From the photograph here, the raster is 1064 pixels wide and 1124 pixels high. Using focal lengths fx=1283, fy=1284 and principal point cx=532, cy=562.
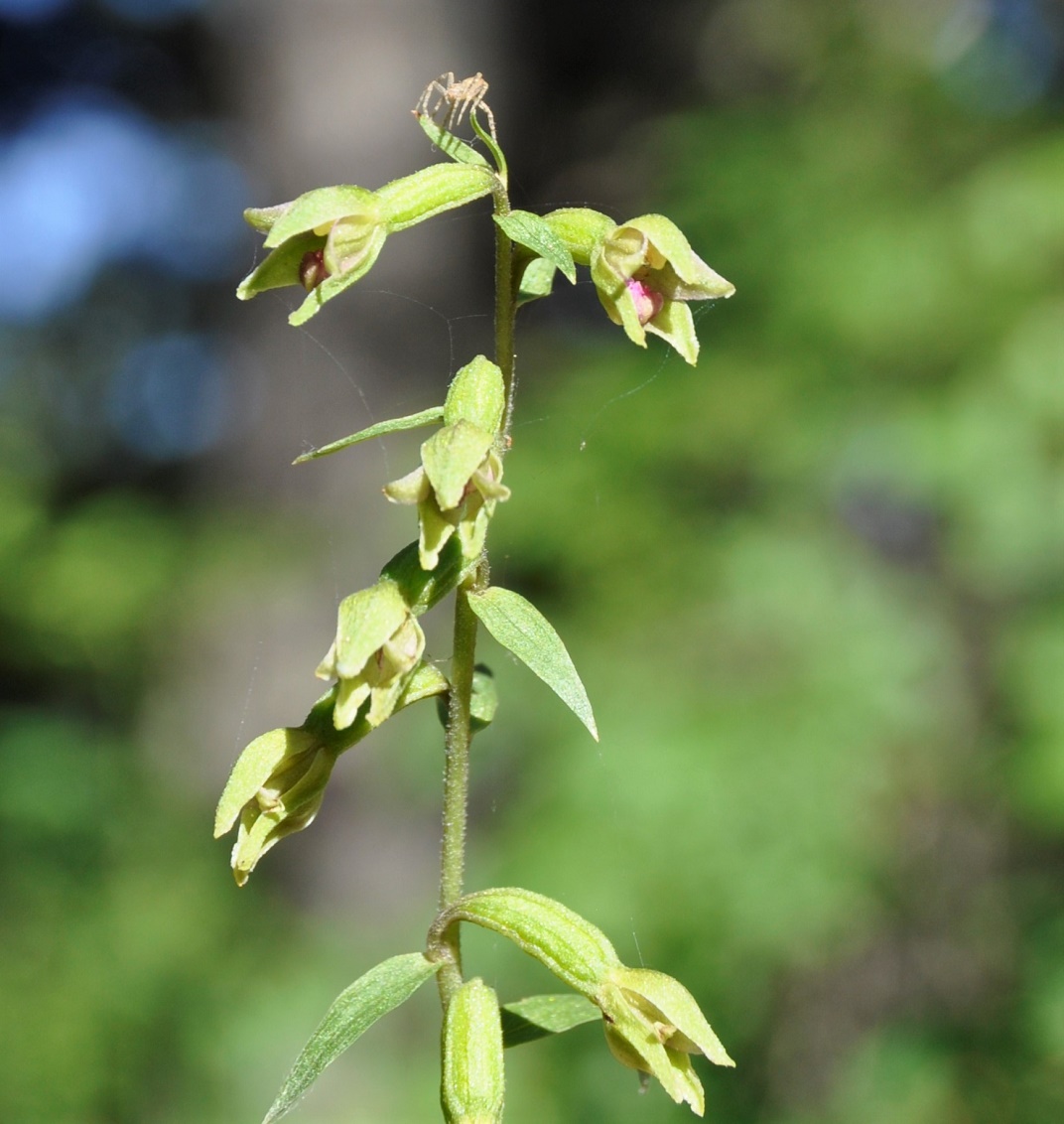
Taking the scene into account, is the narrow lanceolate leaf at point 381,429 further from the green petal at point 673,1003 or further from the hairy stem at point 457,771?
the green petal at point 673,1003

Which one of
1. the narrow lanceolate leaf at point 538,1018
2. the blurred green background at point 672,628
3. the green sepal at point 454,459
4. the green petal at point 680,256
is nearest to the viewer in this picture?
the green sepal at point 454,459

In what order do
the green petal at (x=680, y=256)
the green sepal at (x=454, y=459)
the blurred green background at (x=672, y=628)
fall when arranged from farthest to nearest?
the blurred green background at (x=672, y=628), the green petal at (x=680, y=256), the green sepal at (x=454, y=459)

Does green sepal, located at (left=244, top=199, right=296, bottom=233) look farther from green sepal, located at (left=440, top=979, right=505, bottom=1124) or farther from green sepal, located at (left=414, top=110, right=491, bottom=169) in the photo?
green sepal, located at (left=440, top=979, right=505, bottom=1124)

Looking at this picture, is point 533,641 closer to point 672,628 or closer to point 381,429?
point 381,429

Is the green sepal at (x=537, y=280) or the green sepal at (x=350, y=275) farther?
the green sepal at (x=537, y=280)

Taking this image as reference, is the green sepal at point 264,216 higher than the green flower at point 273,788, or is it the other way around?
the green sepal at point 264,216

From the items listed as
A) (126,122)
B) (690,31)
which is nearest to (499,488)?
(690,31)

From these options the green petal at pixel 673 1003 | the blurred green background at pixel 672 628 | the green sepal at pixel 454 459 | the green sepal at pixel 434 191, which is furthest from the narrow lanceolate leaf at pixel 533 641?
the blurred green background at pixel 672 628

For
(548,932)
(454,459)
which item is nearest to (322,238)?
(454,459)
